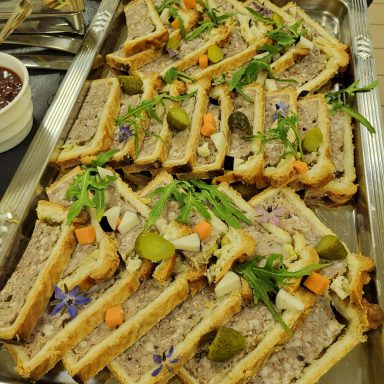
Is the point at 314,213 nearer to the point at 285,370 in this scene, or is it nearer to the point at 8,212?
the point at 285,370

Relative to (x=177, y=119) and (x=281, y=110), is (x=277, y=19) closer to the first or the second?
(x=281, y=110)

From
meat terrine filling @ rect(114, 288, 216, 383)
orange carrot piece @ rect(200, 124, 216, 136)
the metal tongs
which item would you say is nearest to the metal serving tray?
meat terrine filling @ rect(114, 288, 216, 383)

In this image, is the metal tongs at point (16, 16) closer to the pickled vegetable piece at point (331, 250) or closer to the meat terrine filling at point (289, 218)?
the meat terrine filling at point (289, 218)

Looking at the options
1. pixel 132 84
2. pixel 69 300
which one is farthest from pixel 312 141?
pixel 69 300

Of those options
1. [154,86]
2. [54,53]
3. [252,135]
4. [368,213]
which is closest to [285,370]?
[368,213]

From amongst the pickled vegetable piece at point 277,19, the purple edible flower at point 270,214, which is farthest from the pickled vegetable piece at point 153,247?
the pickled vegetable piece at point 277,19

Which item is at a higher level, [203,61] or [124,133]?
[203,61]

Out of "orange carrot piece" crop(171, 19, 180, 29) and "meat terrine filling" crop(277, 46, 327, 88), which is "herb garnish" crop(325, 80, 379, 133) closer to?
"meat terrine filling" crop(277, 46, 327, 88)
